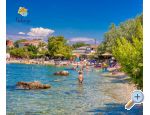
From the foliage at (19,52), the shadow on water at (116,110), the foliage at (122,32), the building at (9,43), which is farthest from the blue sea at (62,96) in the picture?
the foliage at (122,32)

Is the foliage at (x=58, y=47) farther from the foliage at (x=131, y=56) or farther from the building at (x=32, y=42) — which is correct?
the foliage at (x=131, y=56)

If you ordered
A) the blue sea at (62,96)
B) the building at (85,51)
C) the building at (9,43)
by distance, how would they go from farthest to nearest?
the building at (85,51) < the blue sea at (62,96) < the building at (9,43)

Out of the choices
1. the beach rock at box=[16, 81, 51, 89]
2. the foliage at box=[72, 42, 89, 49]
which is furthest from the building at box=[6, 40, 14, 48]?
the foliage at box=[72, 42, 89, 49]

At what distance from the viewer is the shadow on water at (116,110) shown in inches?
324

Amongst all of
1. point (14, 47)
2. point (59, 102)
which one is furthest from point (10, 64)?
point (59, 102)

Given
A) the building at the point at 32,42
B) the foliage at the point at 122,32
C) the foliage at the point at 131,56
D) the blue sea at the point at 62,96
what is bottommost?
the blue sea at the point at 62,96

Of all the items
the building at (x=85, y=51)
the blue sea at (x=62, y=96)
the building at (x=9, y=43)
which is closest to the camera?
the building at (x=9, y=43)

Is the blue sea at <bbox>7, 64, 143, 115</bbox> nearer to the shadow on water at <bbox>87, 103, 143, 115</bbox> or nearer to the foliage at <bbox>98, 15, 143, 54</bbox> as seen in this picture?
the shadow on water at <bbox>87, 103, 143, 115</bbox>

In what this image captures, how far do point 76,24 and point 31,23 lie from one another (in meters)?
0.55

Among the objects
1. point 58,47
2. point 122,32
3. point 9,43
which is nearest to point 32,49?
point 58,47

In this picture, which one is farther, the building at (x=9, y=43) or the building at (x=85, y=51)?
the building at (x=85, y=51)

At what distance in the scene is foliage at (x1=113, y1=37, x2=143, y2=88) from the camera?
27.4ft
